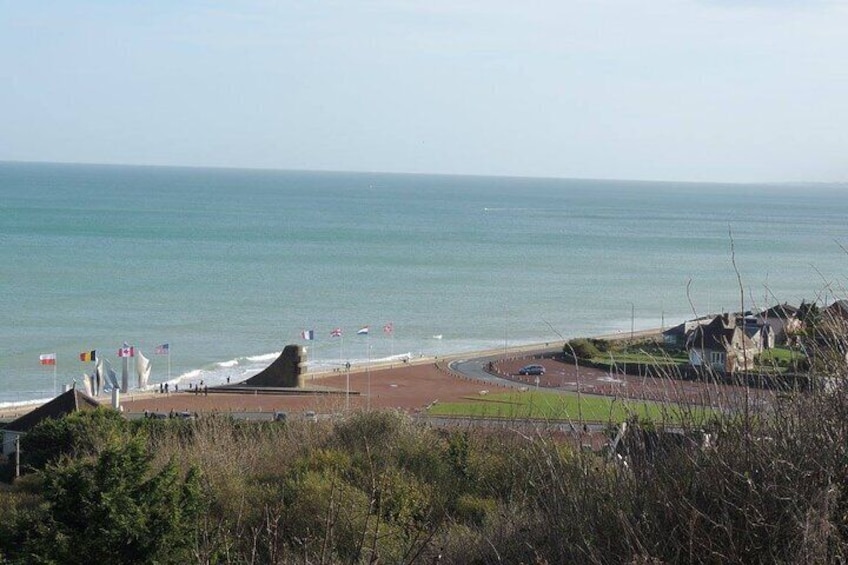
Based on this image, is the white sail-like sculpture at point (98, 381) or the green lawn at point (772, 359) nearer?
the green lawn at point (772, 359)

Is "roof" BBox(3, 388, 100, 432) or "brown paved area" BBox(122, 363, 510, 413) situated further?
"brown paved area" BBox(122, 363, 510, 413)

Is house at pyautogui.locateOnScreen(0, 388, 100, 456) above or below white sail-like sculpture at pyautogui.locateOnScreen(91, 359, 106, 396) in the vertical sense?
above

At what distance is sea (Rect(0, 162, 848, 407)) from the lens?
53.3 metres

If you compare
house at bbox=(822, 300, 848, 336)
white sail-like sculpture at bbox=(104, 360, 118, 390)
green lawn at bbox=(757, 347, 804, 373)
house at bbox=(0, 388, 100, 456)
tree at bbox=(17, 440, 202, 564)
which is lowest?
white sail-like sculpture at bbox=(104, 360, 118, 390)

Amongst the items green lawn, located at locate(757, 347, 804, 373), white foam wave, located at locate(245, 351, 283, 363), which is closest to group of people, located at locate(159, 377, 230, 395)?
white foam wave, located at locate(245, 351, 283, 363)

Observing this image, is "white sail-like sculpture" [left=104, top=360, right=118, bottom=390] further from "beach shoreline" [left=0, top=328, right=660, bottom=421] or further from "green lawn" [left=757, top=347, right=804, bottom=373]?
"green lawn" [left=757, top=347, right=804, bottom=373]

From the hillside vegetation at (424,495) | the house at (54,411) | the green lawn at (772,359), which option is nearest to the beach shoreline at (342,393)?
the house at (54,411)

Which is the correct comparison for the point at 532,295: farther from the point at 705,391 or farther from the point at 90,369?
A: the point at 705,391

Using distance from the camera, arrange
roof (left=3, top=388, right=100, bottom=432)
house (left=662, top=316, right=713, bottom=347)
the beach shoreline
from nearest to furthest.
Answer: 1. roof (left=3, top=388, right=100, bottom=432)
2. the beach shoreline
3. house (left=662, top=316, right=713, bottom=347)

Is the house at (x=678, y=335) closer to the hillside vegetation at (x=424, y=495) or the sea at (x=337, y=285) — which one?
the sea at (x=337, y=285)

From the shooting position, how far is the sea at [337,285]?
53.3 metres

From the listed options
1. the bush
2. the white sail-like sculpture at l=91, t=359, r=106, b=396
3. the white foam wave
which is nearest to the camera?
the white sail-like sculpture at l=91, t=359, r=106, b=396

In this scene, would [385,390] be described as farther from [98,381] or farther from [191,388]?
[98,381]

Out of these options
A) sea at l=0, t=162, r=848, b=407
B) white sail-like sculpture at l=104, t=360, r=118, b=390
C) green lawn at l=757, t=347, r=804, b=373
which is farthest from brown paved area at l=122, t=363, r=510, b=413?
green lawn at l=757, t=347, r=804, b=373
